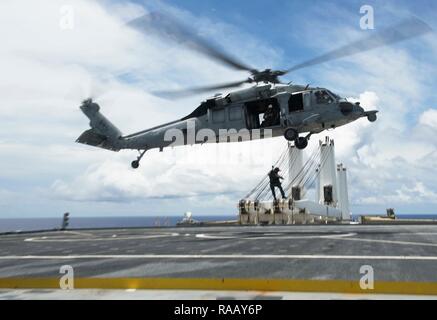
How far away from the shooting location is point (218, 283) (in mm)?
8508

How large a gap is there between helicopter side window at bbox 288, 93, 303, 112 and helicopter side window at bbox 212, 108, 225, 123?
4165 mm

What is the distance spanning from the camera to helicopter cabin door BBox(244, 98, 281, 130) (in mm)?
25906

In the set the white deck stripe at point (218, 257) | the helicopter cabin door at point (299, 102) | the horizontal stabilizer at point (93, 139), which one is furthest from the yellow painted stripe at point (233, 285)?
the horizontal stabilizer at point (93, 139)

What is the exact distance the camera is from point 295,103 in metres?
25.6

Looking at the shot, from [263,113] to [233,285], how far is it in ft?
62.0

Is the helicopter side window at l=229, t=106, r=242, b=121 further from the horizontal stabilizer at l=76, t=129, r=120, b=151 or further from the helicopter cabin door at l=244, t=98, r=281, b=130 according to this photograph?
the horizontal stabilizer at l=76, t=129, r=120, b=151

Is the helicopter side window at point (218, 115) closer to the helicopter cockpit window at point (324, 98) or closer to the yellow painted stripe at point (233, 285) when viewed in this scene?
the helicopter cockpit window at point (324, 98)

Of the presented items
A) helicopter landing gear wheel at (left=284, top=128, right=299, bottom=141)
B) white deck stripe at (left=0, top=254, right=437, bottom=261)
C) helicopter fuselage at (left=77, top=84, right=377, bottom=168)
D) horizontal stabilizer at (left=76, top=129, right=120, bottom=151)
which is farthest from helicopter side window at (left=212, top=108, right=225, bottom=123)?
white deck stripe at (left=0, top=254, right=437, bottom=261)
